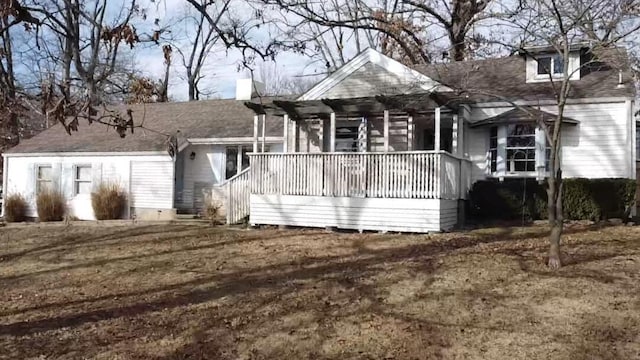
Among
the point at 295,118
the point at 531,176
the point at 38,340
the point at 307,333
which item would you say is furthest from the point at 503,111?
the point at 38,340

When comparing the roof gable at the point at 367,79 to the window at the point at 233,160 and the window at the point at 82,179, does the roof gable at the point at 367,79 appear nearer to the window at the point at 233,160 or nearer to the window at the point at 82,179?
the window at the point at 233,160

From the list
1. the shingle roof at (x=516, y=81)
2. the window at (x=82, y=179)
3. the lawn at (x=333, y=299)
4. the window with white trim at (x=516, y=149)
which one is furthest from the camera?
the window at (x=82, y=179)

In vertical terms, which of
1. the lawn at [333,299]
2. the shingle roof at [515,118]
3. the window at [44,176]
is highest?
the shingle roof at [515,118]

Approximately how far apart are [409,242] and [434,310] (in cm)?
508

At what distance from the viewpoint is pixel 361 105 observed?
603 inches

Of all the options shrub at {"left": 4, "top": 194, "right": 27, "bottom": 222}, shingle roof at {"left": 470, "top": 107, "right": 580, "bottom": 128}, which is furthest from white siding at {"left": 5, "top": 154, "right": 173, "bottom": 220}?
shingle roof at {"left": 470, "top": 107, "right": 580, "bottom": 128}

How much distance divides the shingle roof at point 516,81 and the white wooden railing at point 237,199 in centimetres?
603

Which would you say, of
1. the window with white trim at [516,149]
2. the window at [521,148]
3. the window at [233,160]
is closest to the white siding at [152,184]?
the window at [233,160]

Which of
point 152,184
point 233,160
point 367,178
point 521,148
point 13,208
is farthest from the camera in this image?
point 13,208

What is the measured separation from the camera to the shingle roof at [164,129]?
21.5m

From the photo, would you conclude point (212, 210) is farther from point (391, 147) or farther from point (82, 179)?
point (82, 179)

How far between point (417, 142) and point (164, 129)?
33.8 ft

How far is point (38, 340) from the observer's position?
7.46 meters

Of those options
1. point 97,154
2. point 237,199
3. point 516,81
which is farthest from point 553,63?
point 97,154
